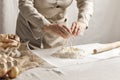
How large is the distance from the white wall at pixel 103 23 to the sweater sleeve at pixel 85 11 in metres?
1.25

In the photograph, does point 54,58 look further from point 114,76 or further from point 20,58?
point 114,76

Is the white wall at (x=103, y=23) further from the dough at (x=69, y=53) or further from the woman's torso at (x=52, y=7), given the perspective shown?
the dough at (x=69, y=53)

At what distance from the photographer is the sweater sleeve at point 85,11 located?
150cm

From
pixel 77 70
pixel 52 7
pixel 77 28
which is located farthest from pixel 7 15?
pixel 77 70

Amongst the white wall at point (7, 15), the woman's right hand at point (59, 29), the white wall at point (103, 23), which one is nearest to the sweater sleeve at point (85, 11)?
the woman's right hand at point (59, 29)

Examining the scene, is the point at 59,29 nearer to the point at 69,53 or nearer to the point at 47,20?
the point at 69,53

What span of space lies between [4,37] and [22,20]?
1.47 ft

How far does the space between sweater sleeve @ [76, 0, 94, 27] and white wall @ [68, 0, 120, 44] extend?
1251 millimetres

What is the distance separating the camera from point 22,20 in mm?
1616

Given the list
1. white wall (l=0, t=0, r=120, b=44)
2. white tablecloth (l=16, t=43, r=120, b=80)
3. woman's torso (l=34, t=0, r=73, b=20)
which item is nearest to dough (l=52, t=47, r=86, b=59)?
white tablecloth (l=16, t=43, r=120, b=80)

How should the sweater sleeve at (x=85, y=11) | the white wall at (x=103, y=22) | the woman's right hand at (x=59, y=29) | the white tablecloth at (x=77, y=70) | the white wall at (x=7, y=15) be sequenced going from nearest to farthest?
the white tablecloth at (x=77, y=70), the woman's right hand at (x=59, y=29), the sweater sleeve at (x=85, y=11), the white wall at (x=7, y=15), the white wall at (x=103, y=22)

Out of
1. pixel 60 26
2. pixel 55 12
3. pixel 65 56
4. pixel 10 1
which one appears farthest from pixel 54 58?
pixel 10 1

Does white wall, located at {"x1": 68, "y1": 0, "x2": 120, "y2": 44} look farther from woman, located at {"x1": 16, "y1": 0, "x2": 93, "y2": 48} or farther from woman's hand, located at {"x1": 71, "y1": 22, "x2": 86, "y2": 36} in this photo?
woman's hand, located at {"x1": 71, "y1": 22, "x2": 86, "y2": 36}

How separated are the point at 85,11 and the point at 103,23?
1.48 meters
